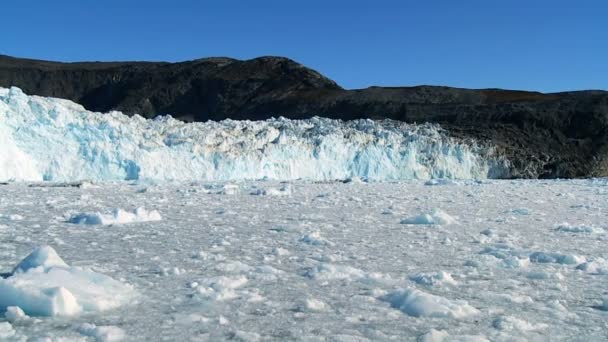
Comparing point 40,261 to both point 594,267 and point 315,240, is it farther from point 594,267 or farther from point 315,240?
point 594,267

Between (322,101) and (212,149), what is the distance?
15981mm

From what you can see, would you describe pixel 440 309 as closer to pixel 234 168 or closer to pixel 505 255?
pixel 505 255

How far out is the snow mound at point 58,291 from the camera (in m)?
2.93

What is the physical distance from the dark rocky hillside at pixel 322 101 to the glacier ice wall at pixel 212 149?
2.77 metres

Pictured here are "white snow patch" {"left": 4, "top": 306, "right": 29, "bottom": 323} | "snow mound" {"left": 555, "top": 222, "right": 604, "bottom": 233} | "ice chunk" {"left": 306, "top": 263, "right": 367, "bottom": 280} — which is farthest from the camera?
"snow mound" {"left": 555, "top": 222, "right": 604, "bottom": 233}

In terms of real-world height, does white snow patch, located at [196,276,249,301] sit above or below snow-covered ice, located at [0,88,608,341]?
above

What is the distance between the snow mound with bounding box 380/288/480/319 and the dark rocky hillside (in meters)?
22.4

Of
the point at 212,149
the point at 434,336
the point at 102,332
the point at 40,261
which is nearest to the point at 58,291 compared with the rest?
the point at 102,332

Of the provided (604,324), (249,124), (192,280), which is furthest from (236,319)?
(249,124)

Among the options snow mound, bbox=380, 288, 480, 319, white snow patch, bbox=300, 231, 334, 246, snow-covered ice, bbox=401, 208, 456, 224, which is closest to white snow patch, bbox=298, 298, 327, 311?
snow mound, bbox=380, 288, 480, 319

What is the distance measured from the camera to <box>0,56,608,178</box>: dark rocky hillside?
26578 mm

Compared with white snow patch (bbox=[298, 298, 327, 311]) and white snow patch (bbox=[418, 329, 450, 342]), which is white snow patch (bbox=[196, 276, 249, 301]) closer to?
white snow patch (bbox=[298, 298, 327, 311])

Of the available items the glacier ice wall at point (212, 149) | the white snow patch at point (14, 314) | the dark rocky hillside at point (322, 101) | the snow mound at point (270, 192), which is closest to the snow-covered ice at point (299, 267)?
the white snow patch at point (14, 314)

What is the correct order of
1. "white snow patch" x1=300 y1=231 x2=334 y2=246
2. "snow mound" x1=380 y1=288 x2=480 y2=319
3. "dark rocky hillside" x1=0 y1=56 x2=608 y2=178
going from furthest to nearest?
"dark rocky hillside" x1=0 y1=56 x2=608 y2=178, "white snow patch" x1=300 y1=231 x2=334 y2=246, "snow mound" x1=380 y1=288 x2=480 y2=319
